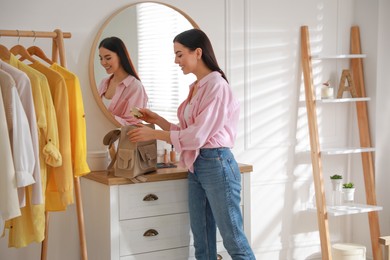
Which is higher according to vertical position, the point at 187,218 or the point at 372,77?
the point at 372,77

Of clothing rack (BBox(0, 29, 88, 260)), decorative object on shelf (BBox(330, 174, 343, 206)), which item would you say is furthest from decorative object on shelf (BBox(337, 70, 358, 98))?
clothing rack (BBox(0, 29, 88, 260))

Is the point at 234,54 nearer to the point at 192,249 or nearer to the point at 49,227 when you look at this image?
the point at 192,249

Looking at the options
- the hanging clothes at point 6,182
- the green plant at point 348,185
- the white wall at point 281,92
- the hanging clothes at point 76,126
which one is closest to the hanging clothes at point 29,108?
the hanging clothes at point 6,182

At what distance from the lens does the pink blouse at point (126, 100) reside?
12.0 feet

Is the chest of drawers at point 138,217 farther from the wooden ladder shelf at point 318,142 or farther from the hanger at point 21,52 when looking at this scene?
the wooden ladder shelf at point 318,142

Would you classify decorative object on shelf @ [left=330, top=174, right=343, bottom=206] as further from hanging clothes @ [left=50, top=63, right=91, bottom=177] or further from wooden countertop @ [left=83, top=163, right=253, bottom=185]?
hanging clothes @ [left=50, top=63, right=91, bottom=177]

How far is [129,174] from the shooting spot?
323 centimetres

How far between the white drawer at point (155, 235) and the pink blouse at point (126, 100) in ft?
2.11

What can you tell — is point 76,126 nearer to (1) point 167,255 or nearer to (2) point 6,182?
(2) point 6,182

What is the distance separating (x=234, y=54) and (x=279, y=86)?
45 cm

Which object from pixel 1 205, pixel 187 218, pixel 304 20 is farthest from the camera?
pixel 304 20

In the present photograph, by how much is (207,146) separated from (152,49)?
824 millimetres

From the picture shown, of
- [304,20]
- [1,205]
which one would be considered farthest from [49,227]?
[304,20]

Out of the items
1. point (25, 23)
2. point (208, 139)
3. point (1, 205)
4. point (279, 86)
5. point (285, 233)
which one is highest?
point (25, 23)
